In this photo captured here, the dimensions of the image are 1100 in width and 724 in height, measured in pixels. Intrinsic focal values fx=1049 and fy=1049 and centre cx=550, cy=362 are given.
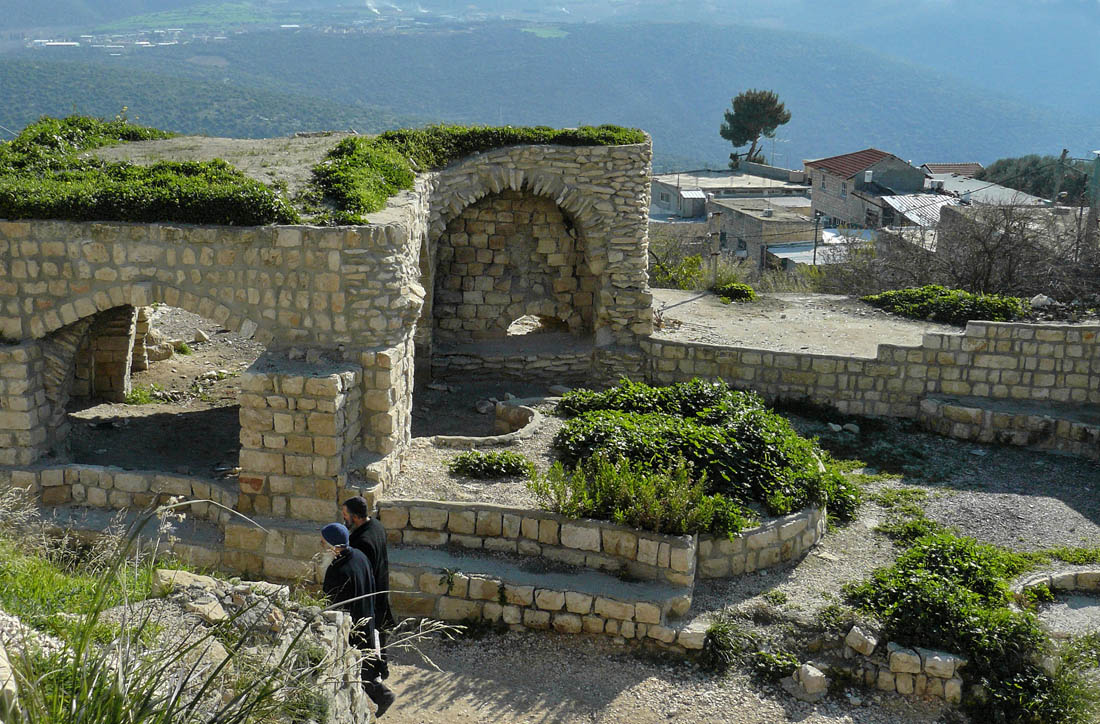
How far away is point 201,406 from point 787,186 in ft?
134

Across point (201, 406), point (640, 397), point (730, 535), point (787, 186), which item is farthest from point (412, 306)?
point (787, 186)

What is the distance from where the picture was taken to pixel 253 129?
7219cm

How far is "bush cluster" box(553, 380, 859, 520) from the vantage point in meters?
11.0

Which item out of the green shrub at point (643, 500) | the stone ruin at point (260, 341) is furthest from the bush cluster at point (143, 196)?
the green shrub at point (643, 500)

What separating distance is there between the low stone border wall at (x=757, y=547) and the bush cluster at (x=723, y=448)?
22cm

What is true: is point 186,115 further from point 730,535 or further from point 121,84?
point 730,535

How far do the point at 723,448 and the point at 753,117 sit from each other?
4918 cm

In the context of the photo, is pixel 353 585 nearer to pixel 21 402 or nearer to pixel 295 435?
pixel 295 435

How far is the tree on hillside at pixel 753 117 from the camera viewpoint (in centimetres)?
5656

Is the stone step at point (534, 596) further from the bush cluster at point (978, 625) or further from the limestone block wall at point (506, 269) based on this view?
the limestone block wall at point (506, 269)

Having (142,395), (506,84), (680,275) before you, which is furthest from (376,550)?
(506,84)

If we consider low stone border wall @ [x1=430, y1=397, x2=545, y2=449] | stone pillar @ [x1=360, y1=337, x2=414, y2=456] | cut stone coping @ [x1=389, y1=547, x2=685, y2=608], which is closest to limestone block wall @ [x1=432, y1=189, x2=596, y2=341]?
low stone border wall @ [x1=430, y1=397, x2=545, y2=449]

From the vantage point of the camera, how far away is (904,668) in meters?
9.13

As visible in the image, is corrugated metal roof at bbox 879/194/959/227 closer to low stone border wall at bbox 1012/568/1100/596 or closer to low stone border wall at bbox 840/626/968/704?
low stone border wall at bbox 1012/568/1100/596
